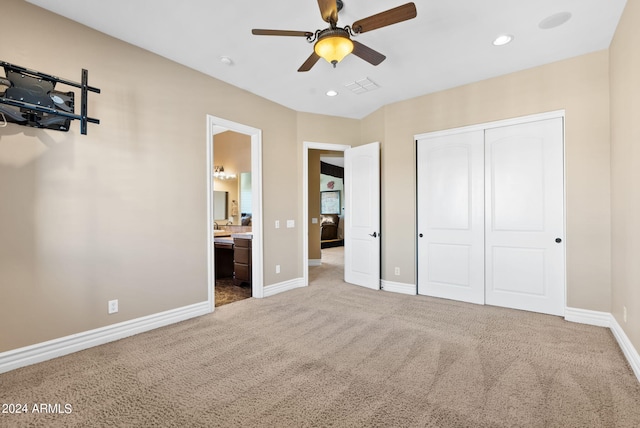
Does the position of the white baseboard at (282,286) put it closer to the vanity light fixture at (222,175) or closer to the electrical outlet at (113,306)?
the electrical outlet at (113,306)

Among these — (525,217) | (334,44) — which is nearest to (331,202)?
(525,217)

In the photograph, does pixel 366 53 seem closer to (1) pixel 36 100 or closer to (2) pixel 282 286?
(1) pixel 36 100

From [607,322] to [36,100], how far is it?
5.51 meters

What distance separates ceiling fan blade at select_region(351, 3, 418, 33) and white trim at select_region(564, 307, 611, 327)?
3.45 metres

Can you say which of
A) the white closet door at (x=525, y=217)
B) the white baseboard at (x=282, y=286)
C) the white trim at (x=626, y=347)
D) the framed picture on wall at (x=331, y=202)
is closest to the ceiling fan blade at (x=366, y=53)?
the white closet door at (x=525, y=217)

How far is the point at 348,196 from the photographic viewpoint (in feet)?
16.6

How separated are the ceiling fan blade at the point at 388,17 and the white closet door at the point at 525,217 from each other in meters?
2.44

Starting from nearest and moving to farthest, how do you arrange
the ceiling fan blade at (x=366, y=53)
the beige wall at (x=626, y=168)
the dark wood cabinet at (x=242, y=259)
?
1. the beige wall at (x=626, y=168)
2. the ceiling fan blade at (x=366, y=53)
3. the dark wood cabinet at (x=242, y=259)

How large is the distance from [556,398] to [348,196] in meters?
3.62

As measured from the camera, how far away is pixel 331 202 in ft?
39.8

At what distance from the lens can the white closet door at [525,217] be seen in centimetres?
338

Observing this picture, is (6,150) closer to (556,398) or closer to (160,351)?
(160,351)

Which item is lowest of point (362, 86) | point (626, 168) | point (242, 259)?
point (242, 259)

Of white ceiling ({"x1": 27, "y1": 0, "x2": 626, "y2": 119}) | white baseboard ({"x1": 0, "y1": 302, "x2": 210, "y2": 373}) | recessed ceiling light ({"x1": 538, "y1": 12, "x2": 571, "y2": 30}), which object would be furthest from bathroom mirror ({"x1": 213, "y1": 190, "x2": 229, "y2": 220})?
recessed ceiling light ({"x1": 538, "y1": 12, "x2": 571, "y2": 30})
